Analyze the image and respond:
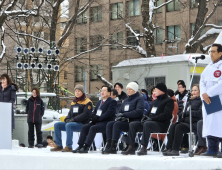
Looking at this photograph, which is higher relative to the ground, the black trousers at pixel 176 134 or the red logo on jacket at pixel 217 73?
the red logo on jacket at pixel 217 73

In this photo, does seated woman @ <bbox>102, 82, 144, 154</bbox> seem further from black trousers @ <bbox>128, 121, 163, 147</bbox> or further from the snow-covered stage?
the snow-covered stage

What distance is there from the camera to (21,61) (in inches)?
791

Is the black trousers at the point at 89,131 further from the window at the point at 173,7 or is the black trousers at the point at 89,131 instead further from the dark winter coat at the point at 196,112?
the window at the point at 173,7

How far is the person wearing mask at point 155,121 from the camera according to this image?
8180 millimetres

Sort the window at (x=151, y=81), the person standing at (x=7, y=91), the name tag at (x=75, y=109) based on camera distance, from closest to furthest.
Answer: the name tag at (x=75, y=109)
the person standing at (x=7, y=91)
the window at (x=151, y=81)

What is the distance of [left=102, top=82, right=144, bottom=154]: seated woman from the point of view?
28.1 ft

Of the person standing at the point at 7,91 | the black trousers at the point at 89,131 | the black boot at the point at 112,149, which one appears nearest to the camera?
the black boot at the point at 112,149

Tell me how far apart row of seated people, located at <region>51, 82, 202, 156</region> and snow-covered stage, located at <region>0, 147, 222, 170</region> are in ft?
2.48

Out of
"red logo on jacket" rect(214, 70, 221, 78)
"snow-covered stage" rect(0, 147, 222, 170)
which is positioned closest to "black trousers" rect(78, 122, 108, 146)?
"snow-covered stage" rect(0, 147, 222, 170)

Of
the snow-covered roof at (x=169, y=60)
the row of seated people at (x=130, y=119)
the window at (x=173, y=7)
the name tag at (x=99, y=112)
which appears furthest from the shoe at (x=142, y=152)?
the window at (x=173, y=7)

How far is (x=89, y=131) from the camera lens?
9008 millimetres

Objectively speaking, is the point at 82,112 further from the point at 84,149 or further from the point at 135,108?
the point at 135,108

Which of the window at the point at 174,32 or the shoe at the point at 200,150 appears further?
the window at the point at 174,32

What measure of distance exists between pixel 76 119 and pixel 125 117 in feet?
4.28
